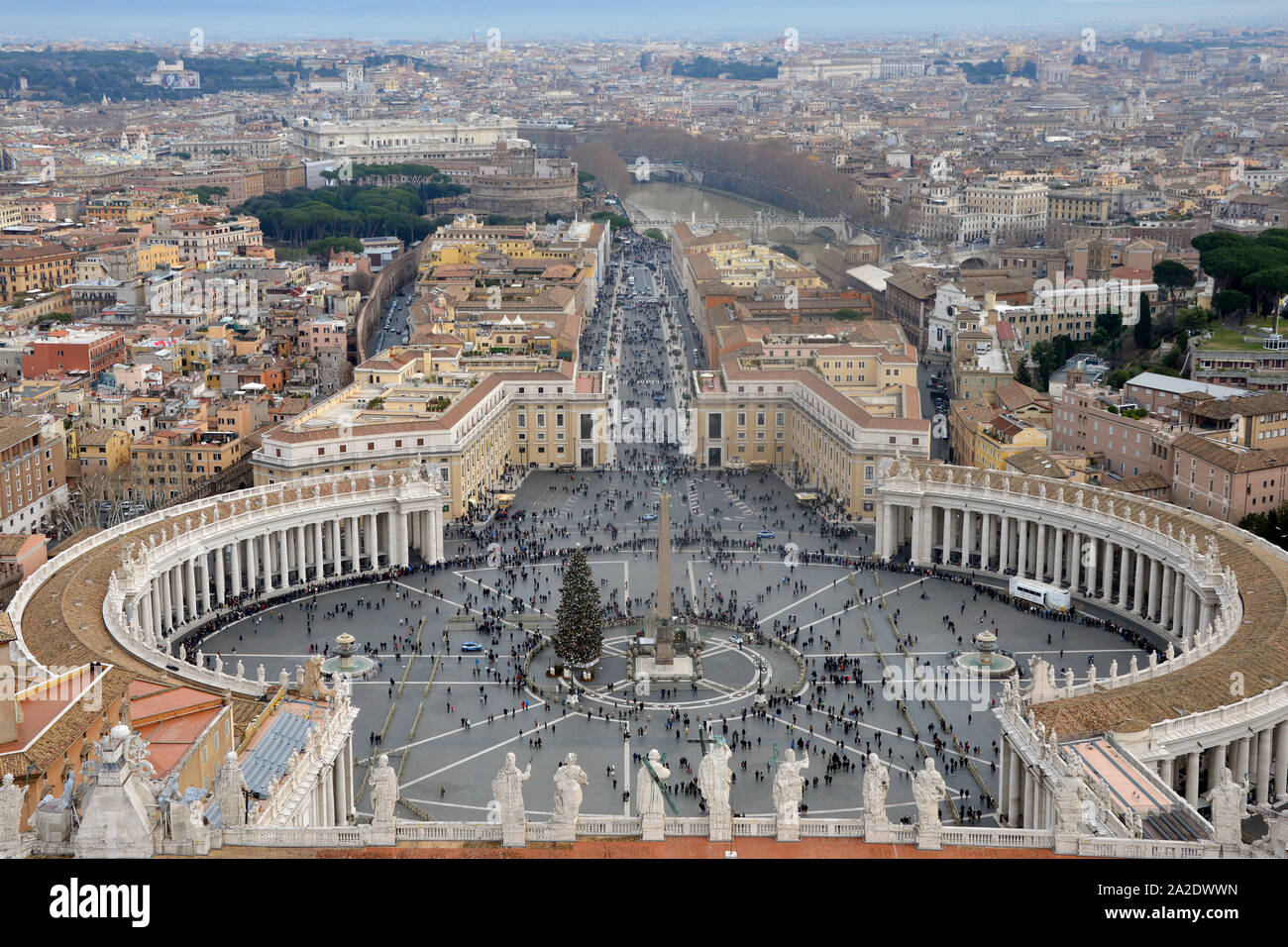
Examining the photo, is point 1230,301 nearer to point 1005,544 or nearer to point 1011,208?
point 1005,544

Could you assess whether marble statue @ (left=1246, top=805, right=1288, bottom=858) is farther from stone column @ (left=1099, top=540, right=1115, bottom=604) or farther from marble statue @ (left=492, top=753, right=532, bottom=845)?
stone column @ (left=1099, top=540, right=1115, bottom=604)

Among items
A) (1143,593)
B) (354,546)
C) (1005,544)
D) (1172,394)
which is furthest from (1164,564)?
(354,546)

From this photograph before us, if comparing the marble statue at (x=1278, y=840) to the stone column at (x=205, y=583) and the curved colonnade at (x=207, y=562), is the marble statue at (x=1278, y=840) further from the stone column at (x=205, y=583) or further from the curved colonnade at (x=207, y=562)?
the stone column at (x=205, y=583)

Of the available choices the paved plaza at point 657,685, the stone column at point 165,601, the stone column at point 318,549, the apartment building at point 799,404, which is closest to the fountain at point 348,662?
the paved plaza at point 657,685

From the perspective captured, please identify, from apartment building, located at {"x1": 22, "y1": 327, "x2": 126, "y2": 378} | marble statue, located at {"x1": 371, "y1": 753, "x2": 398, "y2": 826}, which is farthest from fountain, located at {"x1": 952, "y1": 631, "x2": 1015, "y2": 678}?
apartment building, located at {"x1": 22, "y1": 327, "x2": 126, "y2": 378}

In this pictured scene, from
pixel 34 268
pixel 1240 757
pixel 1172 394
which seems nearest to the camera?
pixel 1240 757
